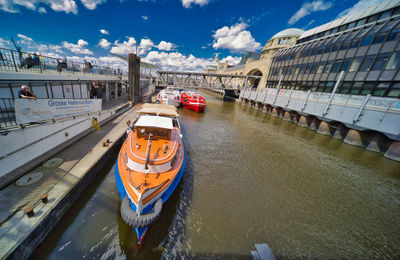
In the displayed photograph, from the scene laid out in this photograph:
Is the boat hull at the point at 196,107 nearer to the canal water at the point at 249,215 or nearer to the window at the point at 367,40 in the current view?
the canal water at the point at 249,215

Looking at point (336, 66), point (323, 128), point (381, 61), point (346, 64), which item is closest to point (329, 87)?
point (336, 66)

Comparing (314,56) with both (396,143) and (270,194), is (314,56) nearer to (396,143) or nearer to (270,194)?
(396,143)

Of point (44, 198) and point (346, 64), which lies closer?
point (44, 198)

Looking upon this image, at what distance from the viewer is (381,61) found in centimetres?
1867

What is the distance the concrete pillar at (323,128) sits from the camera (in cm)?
1723

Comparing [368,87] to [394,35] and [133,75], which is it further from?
[133,75]

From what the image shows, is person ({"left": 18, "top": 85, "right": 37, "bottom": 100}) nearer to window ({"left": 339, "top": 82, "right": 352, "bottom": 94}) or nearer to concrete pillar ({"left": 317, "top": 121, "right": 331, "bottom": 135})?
concrete pillar ({"left": 317, "top": 121, "right": 331, "bottom": 135})

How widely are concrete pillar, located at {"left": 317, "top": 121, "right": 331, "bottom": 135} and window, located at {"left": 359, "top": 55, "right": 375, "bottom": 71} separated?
1187 centimetres

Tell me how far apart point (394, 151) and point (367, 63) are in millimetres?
16304

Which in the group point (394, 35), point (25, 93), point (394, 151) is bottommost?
point (394, 151)

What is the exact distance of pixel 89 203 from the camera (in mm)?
5656

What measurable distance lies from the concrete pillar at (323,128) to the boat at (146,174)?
19774 mm

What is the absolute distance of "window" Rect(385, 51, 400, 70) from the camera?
17172 mm

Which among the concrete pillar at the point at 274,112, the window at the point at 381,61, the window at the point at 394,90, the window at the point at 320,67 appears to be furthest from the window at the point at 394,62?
the concrete pillar at the point at 274,112
